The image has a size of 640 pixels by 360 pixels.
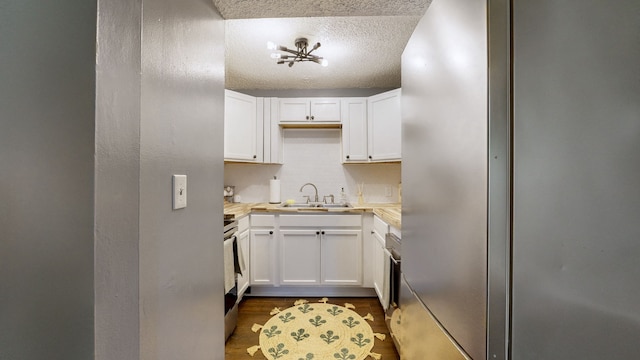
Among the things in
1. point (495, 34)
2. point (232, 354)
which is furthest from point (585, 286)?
point (232, 354)

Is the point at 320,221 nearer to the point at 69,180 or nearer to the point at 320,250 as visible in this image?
the point at 320,250

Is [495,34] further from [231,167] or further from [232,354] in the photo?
[231,167]

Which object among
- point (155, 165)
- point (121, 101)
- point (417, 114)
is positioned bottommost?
point (155, 165)

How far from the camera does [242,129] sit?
2.54m

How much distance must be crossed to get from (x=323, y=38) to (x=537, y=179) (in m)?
1.88

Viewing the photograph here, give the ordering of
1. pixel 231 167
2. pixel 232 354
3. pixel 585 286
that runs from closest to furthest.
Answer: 1. pixel 585 286
2. pixel 232 354
3. pixel 231 167

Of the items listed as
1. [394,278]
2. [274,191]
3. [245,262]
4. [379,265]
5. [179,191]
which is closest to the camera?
[179,191]

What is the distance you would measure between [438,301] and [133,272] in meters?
0.87

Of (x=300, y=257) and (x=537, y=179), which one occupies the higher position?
(x=537, y=179)

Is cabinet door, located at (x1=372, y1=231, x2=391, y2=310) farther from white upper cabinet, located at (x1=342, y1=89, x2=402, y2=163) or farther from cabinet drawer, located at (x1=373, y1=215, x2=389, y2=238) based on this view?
white upper cabinet, located at (x1=342, y1=89, x2=402, y2=163)

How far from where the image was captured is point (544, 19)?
0.46 meters

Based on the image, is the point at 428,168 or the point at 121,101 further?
the point at 428,168

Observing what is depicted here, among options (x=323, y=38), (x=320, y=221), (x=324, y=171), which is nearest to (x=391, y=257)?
(x=320, y=221)

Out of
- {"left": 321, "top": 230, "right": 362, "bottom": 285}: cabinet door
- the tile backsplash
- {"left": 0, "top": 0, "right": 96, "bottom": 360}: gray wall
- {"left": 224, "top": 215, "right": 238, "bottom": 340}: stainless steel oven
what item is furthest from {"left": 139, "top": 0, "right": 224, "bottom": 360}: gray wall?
the tile backsplash
